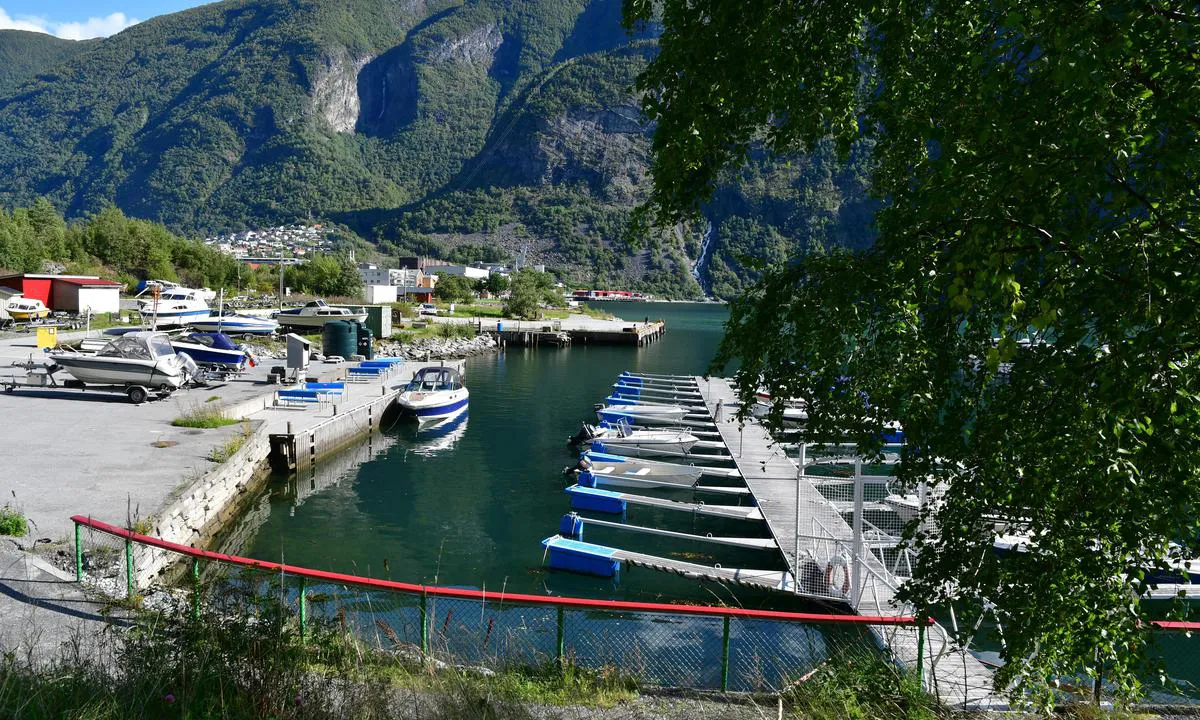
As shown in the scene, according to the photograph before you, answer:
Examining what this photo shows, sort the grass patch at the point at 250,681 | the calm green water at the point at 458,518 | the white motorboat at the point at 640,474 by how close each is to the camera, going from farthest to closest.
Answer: the white motorboat at the point at 640,474 < the calm green water at the point at 458,518 < the grass patch at the point at 250,681

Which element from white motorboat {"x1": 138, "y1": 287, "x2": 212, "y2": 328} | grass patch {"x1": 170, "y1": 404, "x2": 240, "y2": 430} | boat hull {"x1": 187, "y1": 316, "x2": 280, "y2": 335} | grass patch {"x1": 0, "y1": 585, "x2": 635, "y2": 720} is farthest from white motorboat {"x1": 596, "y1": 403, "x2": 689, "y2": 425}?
white motorboat {"x1": 138, "y1": 287, "x2": 212, "y2": 328}

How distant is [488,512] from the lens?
2108 cm

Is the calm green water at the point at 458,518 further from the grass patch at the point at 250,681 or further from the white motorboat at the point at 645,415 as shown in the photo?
the grass patch at the point at 250,681

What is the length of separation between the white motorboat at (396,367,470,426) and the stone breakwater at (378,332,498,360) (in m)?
15.9

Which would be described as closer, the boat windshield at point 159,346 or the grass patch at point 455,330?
the boat windshield at point 159,346

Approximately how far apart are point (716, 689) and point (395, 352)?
4453 cm

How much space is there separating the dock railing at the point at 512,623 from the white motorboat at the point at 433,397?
1747cm

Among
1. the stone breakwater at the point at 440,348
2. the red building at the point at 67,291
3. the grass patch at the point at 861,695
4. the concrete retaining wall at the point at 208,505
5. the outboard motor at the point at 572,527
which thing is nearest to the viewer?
the grass patch at the point at 861,695

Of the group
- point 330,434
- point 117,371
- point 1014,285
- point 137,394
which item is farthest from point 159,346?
point 1014,285

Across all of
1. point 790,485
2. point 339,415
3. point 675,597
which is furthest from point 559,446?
point 675,597

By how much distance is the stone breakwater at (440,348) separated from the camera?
50.5 m

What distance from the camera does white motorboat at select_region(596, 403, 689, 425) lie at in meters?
31.7

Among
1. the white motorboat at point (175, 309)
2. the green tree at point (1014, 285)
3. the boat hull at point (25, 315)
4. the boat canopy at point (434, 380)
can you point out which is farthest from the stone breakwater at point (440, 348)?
the green tree at point (1014, 285)

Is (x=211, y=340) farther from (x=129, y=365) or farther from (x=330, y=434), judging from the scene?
(x=330, y=434)
